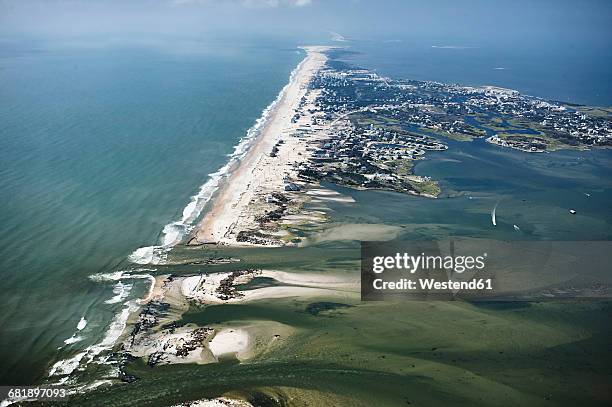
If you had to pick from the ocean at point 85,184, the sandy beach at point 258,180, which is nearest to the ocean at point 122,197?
the ocean at point 85,184

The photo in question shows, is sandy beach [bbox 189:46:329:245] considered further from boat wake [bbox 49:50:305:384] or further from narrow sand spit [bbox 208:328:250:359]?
narrow sand spit [bbox 208:328:250:359]

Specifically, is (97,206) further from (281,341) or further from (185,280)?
(281,341)

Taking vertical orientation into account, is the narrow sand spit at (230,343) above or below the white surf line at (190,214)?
below

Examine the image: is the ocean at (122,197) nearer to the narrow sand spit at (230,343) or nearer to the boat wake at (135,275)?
the boat wake at (135,275)

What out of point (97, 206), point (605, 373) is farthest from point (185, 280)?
point (605, 373)

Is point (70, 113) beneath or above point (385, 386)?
above

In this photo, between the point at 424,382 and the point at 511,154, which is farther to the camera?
the point at 511,154

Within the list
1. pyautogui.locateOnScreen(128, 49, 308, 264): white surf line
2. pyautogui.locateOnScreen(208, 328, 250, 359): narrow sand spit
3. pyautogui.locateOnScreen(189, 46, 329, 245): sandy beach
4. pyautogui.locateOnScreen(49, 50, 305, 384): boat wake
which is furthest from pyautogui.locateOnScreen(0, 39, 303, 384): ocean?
pyautogui.locateOnScreen(208, 328, 250, 359): narrow sand spit
